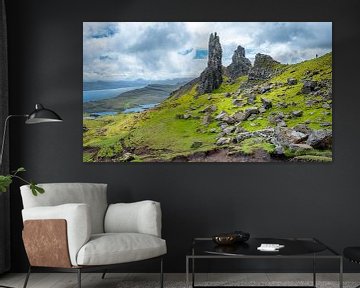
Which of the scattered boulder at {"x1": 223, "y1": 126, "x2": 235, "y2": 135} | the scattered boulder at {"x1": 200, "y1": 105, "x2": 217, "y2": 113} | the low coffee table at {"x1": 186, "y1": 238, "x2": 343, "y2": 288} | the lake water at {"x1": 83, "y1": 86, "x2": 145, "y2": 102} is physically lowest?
the low coffee table at {"x1": 186, "y1": 238, "x2": 343, "y2": 288}

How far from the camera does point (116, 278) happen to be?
540 centimetres

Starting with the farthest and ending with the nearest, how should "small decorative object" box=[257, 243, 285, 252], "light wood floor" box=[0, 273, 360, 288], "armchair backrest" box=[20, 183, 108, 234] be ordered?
"light wood floor" box=[0, 273, 360, 288] → "armchair backrest" box=[20, 183, 108, 234] → "small decorative object" box=[257, 243, 285, 252]

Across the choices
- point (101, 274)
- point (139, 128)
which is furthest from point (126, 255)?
point (139, 128)

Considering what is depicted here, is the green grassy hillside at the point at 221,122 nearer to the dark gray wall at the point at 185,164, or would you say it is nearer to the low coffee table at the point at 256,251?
the dark gray wall at the point at 185,164

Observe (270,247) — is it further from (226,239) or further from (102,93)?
(102,93)

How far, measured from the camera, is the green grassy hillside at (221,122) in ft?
18.5

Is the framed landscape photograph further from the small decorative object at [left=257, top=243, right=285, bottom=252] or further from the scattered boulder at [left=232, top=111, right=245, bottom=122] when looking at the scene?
the small decorative object at [left=257, top=243, right=285, bottom=252]

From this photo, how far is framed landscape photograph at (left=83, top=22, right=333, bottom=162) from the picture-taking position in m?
5.65

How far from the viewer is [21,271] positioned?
565cm

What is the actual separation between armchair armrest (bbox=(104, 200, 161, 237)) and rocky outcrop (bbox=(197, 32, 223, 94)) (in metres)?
1.30

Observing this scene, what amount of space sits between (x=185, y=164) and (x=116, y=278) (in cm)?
119

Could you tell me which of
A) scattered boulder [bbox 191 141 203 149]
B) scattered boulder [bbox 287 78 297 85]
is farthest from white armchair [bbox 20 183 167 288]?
scattered boulder [bbox 287 78 297 85]

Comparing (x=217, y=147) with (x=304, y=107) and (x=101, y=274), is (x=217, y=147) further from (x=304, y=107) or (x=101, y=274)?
(x=101, y=274)

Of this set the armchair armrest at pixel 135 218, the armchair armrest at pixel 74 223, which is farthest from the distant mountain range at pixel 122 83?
the armchair armrest at pixel 74 223
